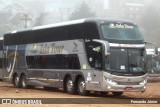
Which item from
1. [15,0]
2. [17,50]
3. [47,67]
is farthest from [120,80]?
[15,0]

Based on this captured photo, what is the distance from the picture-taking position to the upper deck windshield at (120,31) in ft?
66.5

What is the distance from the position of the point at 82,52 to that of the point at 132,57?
2336mm

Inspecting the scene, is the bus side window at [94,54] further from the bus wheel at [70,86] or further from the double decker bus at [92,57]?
the bus wheel at [70,86]

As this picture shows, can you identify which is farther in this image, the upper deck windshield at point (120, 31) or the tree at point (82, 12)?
the tree at point (82, 12)

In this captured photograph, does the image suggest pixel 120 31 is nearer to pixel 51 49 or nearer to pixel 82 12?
pixel 51 49

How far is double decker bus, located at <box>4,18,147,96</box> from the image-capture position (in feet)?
65.3

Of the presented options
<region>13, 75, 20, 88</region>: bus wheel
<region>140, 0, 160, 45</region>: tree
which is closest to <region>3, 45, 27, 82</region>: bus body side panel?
<region>13, 75, 20, 88</region>: bus wheel

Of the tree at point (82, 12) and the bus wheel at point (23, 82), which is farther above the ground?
the tree at point (82, 12)

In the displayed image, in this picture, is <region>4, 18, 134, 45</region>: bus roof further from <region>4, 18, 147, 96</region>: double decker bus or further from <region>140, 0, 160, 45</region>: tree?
<region>140, 0, 160, 45</region>: tree

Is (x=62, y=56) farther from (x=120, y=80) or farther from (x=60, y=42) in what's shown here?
(x=120, y=80)

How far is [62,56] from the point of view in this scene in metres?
23.2

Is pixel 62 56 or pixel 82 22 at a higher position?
pixel 82 22

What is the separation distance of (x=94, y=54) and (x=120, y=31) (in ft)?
5.27

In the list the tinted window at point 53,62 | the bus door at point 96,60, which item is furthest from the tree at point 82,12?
the bus door at point 96,60
